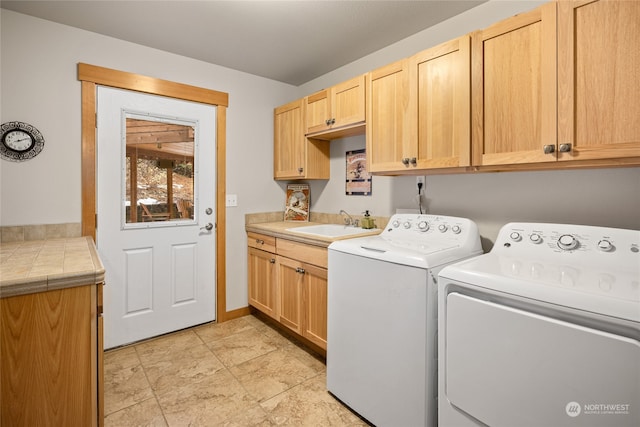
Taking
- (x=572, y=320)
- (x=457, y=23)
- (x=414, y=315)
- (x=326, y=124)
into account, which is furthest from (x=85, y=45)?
(x=572, y=320)

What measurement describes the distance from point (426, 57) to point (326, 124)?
0.93 meters

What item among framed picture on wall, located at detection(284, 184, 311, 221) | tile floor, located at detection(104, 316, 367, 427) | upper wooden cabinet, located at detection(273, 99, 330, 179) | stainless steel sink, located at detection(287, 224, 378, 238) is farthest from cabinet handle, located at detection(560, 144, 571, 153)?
framed picture on wall, located at detection(284, 184, 311, 221)

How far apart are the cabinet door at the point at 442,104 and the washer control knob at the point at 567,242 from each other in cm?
53

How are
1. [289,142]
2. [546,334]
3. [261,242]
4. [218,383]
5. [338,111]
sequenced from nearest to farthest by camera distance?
[546,334]
[218,383]
[338,111]
[261,242]
[289,142]

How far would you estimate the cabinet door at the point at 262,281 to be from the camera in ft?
8.69

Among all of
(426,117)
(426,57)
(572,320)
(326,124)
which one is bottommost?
(572,320)

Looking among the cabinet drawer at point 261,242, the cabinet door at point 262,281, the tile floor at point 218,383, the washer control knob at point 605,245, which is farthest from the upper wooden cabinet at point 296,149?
the washer control knob at point 605,245

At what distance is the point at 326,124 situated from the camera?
2502mm

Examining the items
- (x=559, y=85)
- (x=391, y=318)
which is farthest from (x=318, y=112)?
(x=391, y=318)

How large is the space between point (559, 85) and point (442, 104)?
0.52m

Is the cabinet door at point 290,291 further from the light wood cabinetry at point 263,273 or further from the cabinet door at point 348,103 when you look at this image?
the cabinet door at point 348,103

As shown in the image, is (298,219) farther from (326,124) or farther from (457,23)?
(457,23)

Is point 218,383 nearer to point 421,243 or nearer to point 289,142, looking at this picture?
point 421,243

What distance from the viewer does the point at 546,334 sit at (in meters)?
1.00
